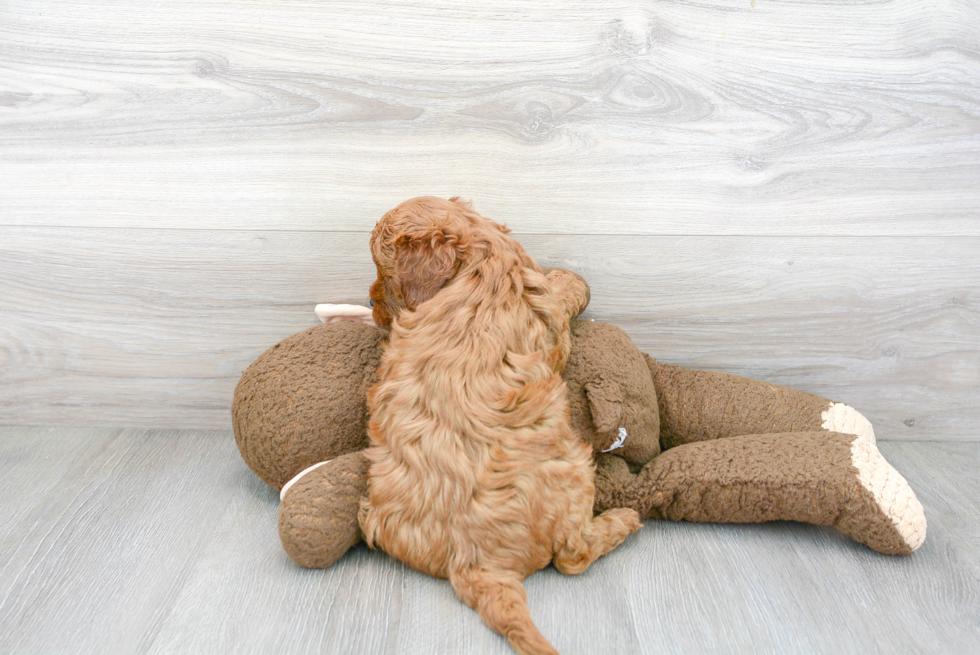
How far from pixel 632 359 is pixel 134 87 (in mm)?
1033

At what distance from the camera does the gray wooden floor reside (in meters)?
0.91

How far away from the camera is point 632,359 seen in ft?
3.98

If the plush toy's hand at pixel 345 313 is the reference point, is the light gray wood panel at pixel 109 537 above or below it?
below

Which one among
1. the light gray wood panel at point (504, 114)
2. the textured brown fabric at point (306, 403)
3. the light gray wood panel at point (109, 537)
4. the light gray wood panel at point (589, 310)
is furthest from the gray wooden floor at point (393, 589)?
the light gray wood panel at point (504, 114)

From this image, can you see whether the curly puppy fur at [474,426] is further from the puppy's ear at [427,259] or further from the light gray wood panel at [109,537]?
the light gray wood panel at [109,537]

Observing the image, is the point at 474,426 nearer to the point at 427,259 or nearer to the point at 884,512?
the point at 427,259

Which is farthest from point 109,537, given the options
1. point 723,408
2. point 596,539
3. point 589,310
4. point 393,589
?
point 723,408

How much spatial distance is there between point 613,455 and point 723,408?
0.25m

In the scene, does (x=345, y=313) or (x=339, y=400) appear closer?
(x=339, y=400)

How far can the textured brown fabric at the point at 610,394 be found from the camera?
44.5 inches

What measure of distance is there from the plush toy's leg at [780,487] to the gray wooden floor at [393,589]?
0.04 m

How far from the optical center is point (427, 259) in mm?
1032

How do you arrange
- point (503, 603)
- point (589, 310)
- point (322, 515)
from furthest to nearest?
point (589, 310)
point (322, 515)
point (503, 603)

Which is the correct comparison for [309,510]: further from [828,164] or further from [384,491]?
[828,164]
